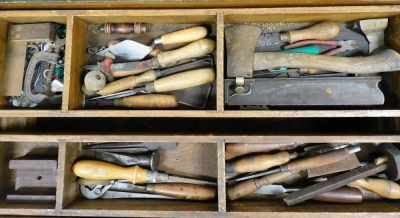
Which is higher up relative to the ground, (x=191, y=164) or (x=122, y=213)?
(x=191, y=164)

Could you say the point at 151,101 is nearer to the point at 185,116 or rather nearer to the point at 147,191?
the point at 185,116

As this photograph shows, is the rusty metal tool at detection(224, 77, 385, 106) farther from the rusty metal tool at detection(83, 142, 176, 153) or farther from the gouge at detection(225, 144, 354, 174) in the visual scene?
the rusty metal tool at detection(83, 142, 176, 153)

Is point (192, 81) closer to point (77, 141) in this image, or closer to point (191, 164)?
point (191, 164)

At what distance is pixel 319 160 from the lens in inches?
51.1

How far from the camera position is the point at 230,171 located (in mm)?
1371

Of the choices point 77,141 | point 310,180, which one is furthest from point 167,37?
point 310,180

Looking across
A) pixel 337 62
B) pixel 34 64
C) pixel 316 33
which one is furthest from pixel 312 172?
pixel 34 64

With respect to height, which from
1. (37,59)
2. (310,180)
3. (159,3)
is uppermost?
Result: (159,3)

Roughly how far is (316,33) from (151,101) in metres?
0.70

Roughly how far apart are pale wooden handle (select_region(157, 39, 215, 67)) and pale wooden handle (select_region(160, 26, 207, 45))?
0.02m

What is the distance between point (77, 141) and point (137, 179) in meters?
0.27

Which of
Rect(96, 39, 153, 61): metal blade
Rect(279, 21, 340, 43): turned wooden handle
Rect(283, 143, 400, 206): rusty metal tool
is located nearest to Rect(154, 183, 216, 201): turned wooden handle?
Rect(283, 143, 400, 206): rusty metal tool

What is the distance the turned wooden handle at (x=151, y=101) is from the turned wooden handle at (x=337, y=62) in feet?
1.16

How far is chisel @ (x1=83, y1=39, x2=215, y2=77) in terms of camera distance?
1.33m
